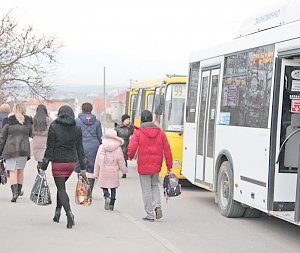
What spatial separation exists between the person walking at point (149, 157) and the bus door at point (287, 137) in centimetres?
217

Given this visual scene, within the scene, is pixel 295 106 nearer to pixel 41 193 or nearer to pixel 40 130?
pixel 41 193

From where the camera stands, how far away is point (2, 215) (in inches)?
403

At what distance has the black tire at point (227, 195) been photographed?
10.4 metres

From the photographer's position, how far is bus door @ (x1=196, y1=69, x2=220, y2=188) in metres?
11.4

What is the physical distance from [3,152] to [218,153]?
3.94 metres

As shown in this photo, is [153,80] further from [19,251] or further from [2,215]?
[19,251]

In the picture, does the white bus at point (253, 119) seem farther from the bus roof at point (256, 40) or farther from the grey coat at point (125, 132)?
the grey coat at point (125, 132)

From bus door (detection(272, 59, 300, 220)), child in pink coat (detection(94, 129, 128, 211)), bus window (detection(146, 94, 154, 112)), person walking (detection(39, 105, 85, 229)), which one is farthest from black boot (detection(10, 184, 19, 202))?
bus window (detection(146, 94, 154, 112))

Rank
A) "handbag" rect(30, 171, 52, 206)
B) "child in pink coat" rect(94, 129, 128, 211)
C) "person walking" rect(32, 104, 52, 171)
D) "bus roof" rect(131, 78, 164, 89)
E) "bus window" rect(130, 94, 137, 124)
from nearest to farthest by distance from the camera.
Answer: "handbag" rect(30, 171, 52, 206), "child in pink coat" rect(94, 129, 128, 211), "person walking" rect(32, 104, 52, 171), "bus roof" rect(131, 78, 164, 89), "bus window" rect(130, 94, 137, 124)

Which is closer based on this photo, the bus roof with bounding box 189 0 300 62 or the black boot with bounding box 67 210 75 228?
the bus roof with bounding box 189 0 300 62

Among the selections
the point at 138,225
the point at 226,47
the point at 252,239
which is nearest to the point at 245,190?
the point at 252,239

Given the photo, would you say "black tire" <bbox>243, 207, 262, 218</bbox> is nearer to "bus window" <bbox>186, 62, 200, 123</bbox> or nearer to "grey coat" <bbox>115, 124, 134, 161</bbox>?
"bus window" <bbox>186, 62, 200, 123</bbox>

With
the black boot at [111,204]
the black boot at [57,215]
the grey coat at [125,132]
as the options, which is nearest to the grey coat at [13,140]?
the black boot at [111,204]

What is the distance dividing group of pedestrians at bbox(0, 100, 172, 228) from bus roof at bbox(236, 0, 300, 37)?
7.24 feet
